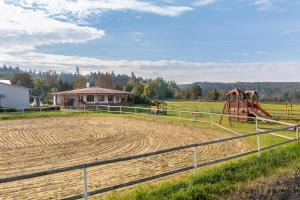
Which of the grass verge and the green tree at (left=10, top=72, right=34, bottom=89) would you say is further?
the green tree at (left=10, top=72, right=34, bottom=89)

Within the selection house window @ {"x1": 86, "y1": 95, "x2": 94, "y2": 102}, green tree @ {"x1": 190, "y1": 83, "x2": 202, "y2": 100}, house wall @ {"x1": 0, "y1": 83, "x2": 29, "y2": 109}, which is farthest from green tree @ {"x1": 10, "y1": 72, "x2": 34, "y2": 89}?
house window @ {"x1": 86, "y1": 95, "x2": 94, "y2": 102}

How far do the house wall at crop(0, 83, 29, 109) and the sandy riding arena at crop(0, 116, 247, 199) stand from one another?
2572 cm

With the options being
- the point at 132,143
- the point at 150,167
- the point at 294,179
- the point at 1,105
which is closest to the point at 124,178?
the point at 150,167

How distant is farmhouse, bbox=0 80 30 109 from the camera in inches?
1736

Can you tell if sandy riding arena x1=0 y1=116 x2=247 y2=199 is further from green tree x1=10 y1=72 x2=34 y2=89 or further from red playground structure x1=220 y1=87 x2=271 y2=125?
green tree x1=10 y1=72 x2=34 y2=89

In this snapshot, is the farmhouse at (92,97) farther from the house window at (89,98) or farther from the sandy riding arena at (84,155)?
the sandy riding arena at (84,155)

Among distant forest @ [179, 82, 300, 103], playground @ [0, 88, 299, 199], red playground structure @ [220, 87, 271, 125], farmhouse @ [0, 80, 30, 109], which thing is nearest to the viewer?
playground @ [0, 88, 299, 199]

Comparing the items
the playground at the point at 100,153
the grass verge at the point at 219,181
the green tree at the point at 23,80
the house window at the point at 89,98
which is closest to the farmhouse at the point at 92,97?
the house window at the point at 89,98

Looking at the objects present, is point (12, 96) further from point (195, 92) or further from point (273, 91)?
point (273, 91)

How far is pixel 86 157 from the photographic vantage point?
12562 mm

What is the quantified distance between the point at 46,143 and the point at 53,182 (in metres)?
7.89

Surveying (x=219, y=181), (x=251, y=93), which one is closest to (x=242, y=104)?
(x=251, y=93)

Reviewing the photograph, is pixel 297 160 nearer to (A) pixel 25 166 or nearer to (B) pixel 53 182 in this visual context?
(B) pixel 53 182

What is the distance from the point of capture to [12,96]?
45062 millimetres
